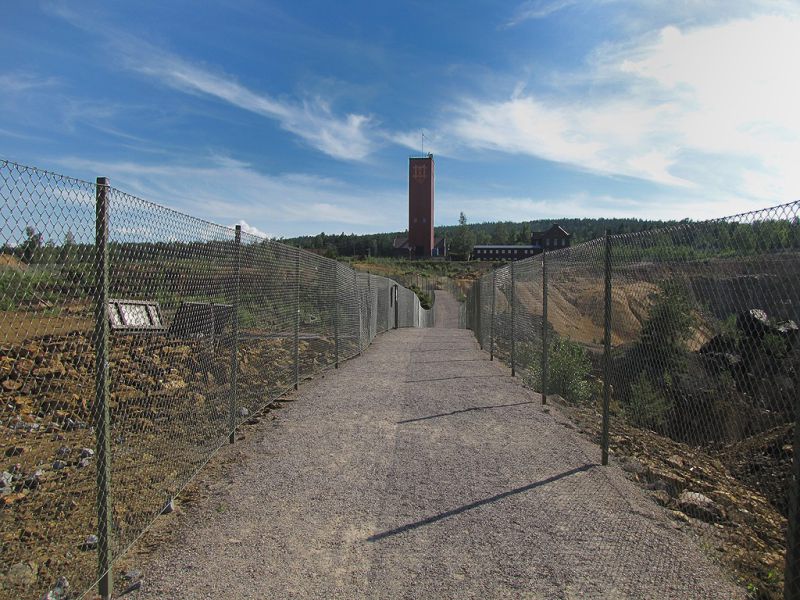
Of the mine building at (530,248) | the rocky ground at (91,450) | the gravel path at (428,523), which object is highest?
the mine building at (530,248)

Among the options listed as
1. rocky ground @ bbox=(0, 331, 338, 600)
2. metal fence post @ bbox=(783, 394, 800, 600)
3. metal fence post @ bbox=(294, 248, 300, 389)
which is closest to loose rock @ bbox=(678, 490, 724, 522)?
metal fence post @ bbox=(783, 394, 800, 600)

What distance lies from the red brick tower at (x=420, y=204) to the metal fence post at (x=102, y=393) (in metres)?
98.1

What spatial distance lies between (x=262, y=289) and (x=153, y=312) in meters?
2.34

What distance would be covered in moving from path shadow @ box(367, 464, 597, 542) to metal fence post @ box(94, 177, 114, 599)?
61.7 inches

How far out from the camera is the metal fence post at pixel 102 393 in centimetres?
299

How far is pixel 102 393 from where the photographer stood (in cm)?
306

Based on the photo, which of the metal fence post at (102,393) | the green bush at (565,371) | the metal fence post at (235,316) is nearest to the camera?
the metal fence post at (102,393)

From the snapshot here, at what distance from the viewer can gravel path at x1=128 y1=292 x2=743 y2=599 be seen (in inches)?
127

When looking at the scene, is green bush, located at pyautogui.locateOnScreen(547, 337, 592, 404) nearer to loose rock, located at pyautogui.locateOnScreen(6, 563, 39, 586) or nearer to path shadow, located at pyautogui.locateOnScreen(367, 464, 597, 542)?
path shadow, located at pyautogui.locateOnScreen(367, 464, 597, 542)

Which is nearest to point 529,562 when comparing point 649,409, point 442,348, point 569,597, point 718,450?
point 569,597

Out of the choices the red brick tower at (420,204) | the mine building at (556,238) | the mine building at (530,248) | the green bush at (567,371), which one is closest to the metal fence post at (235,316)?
the green bush at (567,371)

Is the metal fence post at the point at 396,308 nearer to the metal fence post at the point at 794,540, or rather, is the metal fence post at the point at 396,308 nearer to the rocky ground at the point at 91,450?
the rocky ground at the point at 91,450

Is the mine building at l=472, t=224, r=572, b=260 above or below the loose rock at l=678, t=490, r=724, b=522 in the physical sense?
above

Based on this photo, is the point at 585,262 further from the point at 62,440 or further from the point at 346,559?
the point at 62,440
